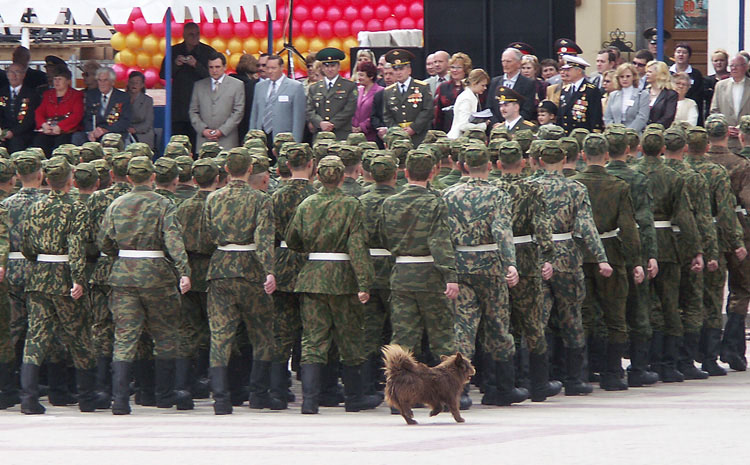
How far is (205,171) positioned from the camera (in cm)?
1146

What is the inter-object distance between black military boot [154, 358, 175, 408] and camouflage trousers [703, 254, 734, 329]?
15.5 feet

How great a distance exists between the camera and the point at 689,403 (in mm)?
11203

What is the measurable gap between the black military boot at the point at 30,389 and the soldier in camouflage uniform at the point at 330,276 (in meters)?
1.92

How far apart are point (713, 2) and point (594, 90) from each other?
28.6ft

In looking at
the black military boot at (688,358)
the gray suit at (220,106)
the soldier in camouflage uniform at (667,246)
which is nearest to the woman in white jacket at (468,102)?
the gray suit at (220,106)

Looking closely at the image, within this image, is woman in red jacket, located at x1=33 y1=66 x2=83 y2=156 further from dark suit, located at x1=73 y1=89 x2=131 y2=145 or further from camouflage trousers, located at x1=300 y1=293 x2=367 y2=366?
camouflage trousers, located at x1=300 y1=293 x2=367 y2=366

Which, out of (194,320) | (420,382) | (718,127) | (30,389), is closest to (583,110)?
(718,127)

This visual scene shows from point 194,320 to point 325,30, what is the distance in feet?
38.2

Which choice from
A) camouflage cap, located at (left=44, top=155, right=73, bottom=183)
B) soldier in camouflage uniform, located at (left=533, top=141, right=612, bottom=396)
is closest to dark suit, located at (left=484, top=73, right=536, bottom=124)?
soldier in camouflage uniform, located at (left=533, top=141, right=612, bottom=396)

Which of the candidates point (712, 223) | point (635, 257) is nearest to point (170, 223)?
point (635, 257)

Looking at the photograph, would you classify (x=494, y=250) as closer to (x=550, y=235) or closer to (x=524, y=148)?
(x=550, y=235)

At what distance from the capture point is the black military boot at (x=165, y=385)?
1124cm

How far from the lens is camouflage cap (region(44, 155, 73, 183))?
1117cm

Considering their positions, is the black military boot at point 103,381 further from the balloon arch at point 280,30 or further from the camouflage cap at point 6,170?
the balloon arch at point 280,30
